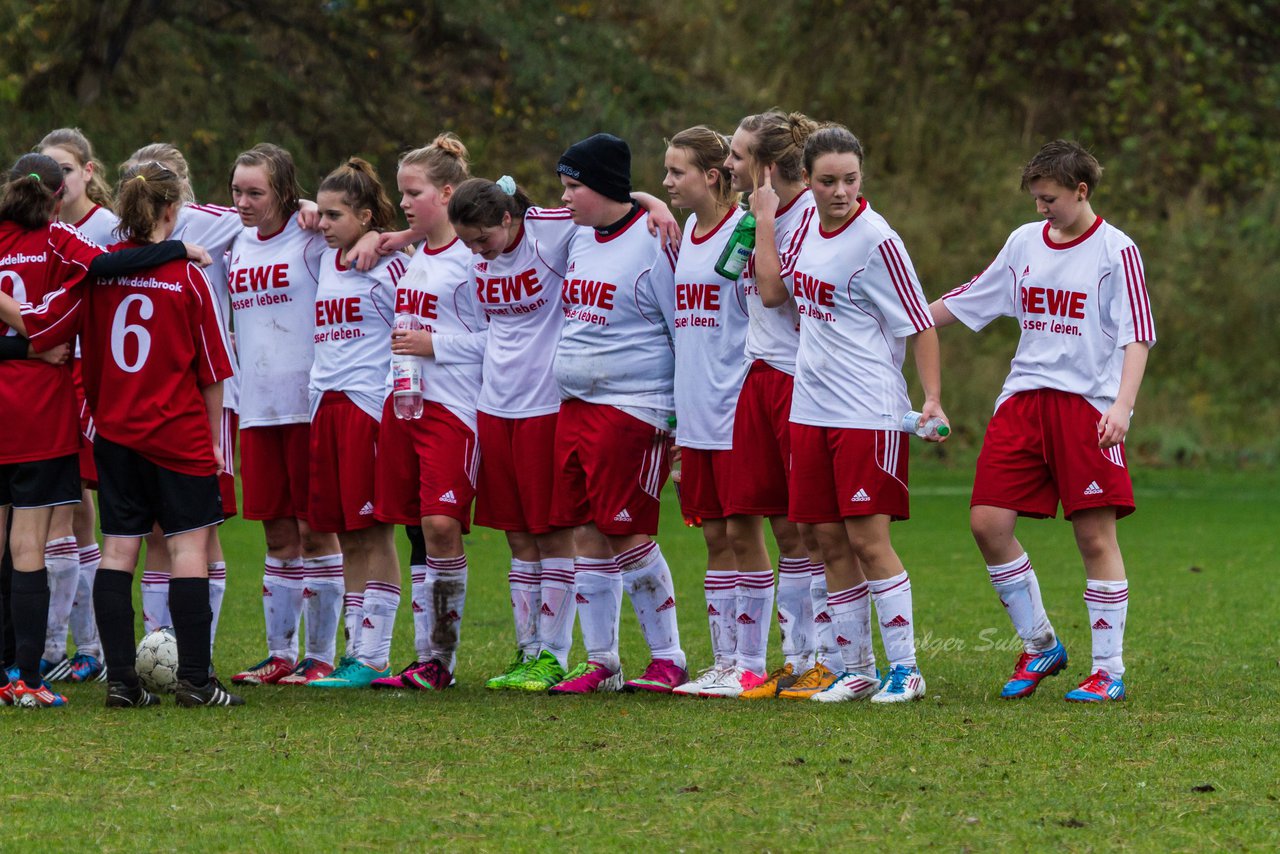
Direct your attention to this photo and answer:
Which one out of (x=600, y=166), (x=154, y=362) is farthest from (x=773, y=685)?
(x=154, y=362)

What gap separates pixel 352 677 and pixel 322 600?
1.35ft

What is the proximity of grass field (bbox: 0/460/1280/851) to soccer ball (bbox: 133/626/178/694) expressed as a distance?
0.74 feet

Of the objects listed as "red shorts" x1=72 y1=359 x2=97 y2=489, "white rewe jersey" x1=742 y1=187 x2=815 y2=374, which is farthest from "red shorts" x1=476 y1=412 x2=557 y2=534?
"red shorts" x1=72 y1=359 x2=97 y2=489

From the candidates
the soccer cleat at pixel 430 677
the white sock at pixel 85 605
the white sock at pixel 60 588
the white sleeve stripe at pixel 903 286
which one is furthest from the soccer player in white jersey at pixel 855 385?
the white sock at pixel 85 605

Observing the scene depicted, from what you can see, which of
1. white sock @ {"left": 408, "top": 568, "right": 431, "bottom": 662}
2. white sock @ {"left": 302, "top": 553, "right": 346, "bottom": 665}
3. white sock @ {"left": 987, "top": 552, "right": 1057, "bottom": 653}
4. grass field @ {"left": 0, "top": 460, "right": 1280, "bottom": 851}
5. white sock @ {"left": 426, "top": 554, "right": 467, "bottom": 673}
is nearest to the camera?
grass field @ {"left": 0, "top": 460, "right": 1280, "bottom": 851}

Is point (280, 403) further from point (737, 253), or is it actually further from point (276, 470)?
point (737, 253)

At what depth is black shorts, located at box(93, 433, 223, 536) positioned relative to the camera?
6.45m

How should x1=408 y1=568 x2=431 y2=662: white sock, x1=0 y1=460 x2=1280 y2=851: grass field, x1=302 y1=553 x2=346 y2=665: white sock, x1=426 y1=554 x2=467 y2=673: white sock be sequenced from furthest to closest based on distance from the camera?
x1=302 y1=553 x2=346 y2=665: white sock → x1=408 y1=568 x2=431 y2=662: white sock → x1=426 y1=554 x2=467 y2=673: white sock → x1=0 y1=460 x2=1280 y2=851: grass field

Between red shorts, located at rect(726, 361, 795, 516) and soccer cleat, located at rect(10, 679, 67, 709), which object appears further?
red shorts, located at rect(726, 361, 795, 516)

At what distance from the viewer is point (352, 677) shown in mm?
7223

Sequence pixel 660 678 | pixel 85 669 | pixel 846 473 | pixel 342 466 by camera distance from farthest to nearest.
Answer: pixel 85 669 < pixel 342 466 < pixel 660 678 < pixel 846 473

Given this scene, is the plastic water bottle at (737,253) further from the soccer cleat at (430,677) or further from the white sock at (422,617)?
the soccer cleat at (430,677)

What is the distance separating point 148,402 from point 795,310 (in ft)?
8.10

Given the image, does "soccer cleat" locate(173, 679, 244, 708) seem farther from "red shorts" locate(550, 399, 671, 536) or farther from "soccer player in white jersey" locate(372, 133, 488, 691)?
"red shorts" locate(550, 399, 671, 536)
